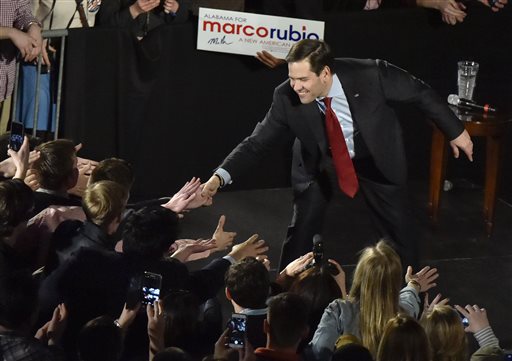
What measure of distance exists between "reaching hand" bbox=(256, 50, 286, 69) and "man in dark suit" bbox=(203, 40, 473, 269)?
1648mm

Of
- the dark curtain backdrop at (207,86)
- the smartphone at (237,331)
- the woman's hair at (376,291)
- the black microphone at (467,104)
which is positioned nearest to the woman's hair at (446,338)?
the woman's hair at (376,291)

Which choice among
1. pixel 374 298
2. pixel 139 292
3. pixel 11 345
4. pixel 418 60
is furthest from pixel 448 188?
pixel 11 345

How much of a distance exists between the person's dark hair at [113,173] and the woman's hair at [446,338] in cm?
182

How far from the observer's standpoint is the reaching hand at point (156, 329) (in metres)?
4.78

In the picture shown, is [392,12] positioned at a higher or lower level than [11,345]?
higher

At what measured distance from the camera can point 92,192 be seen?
5.55m

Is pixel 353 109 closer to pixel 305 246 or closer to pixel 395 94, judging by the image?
pixel 395 94

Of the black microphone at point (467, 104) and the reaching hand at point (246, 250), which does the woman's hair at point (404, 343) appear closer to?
the reaching hand at point (246, 250)

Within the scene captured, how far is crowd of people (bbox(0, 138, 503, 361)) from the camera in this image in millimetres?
4723

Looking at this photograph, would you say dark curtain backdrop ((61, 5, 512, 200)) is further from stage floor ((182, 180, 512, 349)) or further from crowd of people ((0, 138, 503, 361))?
crowd of people ((0, 138, 503, 361))

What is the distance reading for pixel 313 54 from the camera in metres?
6.21

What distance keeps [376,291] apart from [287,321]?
65 centimetres

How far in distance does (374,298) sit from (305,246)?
1.50m

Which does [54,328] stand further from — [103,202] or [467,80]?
[467,80]
